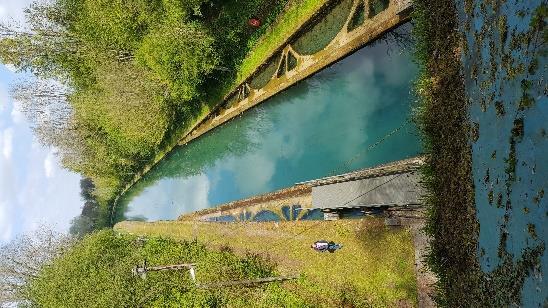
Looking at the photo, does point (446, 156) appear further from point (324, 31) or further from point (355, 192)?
point (324, 31)

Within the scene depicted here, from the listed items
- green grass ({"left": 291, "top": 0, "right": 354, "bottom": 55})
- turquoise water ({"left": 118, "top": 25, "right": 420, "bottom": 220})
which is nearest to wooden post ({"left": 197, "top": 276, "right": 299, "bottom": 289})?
turquoise water ({"left": 118, "top": 25, "right": 420, "bottom": 220})

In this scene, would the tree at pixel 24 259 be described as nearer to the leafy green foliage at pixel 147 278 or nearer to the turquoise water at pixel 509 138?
the leafy green foliage at pixel 147 278

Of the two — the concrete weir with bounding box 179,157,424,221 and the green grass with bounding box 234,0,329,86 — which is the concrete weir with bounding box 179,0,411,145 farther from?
the concrete weir with bounding box 179,157,424,221

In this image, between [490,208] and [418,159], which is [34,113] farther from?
[490,208]

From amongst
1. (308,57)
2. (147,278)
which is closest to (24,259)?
(147,278)

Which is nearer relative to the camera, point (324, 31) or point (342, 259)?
point (342, 259)

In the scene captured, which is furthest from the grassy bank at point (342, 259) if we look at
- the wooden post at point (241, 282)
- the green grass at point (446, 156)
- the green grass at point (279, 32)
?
the green grass at point (279, 32)

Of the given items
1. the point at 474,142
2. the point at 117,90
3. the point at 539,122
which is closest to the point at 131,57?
the point at 117,90
